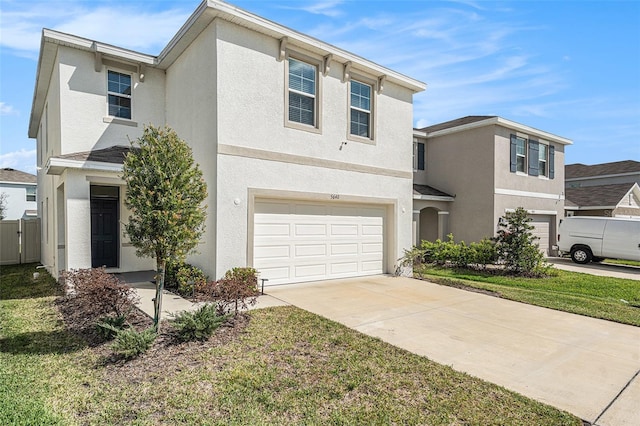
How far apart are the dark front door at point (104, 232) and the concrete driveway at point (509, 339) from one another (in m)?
6.03

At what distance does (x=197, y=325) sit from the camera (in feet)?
17.8

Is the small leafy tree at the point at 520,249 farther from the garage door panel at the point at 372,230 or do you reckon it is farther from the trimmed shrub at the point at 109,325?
the trimmed shrub at the point at 109,325

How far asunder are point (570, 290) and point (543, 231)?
408 inches

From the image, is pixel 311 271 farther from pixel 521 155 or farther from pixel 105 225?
pixel 521 155

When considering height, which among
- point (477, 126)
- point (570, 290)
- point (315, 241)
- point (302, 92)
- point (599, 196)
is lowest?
point (570, 290)

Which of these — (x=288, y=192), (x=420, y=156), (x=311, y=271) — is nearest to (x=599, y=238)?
(x=420, y=156)

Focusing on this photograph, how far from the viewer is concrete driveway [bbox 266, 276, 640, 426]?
4230 mm

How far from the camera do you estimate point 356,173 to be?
11.2 meters

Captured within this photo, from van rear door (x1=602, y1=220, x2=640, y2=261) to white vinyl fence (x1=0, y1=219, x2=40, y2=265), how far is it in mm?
25766

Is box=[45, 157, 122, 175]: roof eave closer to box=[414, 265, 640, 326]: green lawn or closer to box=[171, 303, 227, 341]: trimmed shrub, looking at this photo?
box=[171, 303, 227, 341]: trimmed shrub

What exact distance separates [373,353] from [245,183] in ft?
17.6

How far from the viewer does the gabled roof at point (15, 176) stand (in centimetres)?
2972

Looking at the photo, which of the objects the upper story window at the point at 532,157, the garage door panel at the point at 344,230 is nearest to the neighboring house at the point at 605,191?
the upper story window at the point at 532,157

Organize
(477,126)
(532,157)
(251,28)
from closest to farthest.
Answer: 1. (251,28)
2. (477,126)
3. (532,157)
